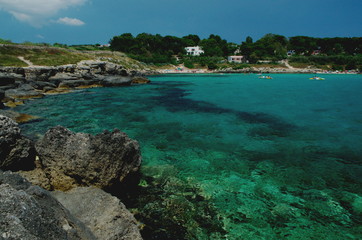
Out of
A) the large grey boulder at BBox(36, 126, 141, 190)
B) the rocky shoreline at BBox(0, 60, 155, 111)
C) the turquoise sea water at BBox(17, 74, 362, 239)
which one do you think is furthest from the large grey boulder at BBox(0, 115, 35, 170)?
the rocky shoreline at BBox(0, 60, 155, 111)

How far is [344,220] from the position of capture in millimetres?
6375

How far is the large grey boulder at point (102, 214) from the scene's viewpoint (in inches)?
182

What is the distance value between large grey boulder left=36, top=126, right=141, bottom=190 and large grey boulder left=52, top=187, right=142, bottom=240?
1.12 meters

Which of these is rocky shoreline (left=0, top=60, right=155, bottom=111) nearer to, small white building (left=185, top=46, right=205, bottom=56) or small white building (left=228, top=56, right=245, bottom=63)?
small white building (left=228, top=56, right=245, bottom=63)

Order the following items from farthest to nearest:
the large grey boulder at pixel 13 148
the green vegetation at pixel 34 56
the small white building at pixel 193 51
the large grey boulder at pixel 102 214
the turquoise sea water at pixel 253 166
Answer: the small white building at pixel 193 51
the green vegetation at pixel 34 56
the large grey boulder at pixel 13 148
the turquoise sea water at pixel 253 166
the large grey boulder at pixel 102 214

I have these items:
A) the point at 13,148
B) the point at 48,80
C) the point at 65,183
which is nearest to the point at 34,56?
the point at 48,80

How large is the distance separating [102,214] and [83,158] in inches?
96.4

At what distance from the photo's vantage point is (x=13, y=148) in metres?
6.88

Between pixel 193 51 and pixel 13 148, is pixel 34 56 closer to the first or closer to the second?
pixel 13 148

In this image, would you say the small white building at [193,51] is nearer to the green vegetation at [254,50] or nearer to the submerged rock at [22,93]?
the green vegetation at [254,50]

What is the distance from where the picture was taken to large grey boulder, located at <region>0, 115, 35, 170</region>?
21.9 feet

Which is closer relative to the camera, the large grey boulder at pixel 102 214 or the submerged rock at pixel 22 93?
the large grey boulder at pixel 102 214

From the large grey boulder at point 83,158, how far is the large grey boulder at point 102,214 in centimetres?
112

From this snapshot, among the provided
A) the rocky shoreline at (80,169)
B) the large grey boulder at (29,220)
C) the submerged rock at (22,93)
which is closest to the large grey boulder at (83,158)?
the rocky shoreline at (80,169)
